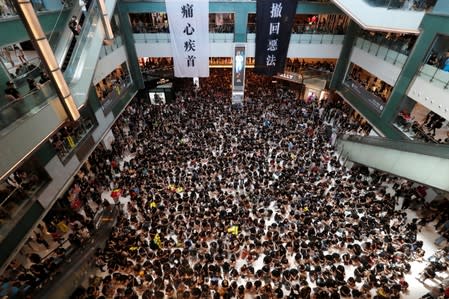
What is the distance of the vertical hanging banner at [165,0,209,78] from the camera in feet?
51.4

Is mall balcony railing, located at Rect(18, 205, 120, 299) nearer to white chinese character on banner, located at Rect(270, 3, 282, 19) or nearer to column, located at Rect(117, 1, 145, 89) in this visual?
column, located at Rect(117, 1, 145, 89)

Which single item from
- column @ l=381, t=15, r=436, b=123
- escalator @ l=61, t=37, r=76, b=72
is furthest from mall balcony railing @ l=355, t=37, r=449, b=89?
escalator @ l=61, t=37, r=76, b=72

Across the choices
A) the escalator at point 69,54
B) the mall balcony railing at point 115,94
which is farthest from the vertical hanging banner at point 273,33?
the escalator at point 69,54

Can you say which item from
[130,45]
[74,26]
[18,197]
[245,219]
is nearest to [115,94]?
[130,45]

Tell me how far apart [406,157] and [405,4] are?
7909mm

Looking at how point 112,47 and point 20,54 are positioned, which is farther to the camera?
point 112,47

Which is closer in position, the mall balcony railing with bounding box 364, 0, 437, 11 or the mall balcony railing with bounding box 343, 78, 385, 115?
the mall balcony railing with bounding box 364, 0, 437, 11

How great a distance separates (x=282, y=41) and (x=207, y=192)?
12160 mm

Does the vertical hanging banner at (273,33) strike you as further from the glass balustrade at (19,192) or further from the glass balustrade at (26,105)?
the glass balustrade at (19,192)

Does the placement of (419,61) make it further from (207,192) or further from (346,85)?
(207,192)

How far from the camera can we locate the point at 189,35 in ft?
54.7

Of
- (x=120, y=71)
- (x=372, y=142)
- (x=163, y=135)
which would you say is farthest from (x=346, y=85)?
(x=120, y=71)

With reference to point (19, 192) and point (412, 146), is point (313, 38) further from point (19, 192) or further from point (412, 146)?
point (19, 192)

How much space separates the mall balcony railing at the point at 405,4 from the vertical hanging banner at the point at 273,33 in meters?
4.62
